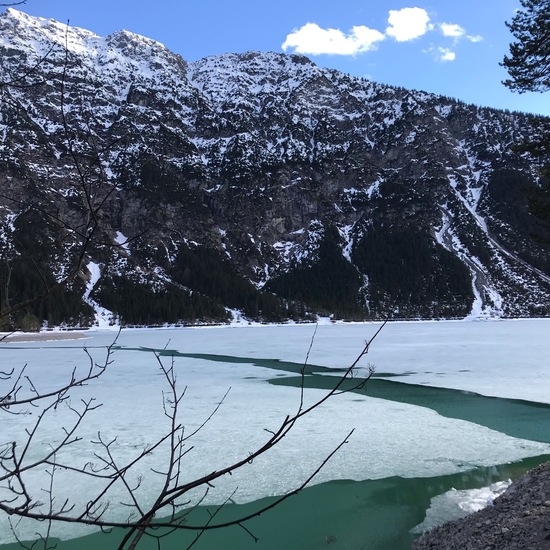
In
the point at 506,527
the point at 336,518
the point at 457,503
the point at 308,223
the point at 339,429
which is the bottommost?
the point at 339,429

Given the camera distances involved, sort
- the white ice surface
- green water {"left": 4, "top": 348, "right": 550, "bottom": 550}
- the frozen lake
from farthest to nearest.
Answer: the frozen lake, the white ice surface, green water {"left": 4, "top": 348, "right": 550, "bottom": 550}

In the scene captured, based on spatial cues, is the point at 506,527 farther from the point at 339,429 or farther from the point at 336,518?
the point at 339,429

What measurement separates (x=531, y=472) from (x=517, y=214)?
189722 mm

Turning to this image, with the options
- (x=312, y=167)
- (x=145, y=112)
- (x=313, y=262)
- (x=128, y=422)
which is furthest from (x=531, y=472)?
(x=145, y=112)

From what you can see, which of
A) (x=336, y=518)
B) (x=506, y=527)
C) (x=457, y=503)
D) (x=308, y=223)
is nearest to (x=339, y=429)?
(x=457, y=503)

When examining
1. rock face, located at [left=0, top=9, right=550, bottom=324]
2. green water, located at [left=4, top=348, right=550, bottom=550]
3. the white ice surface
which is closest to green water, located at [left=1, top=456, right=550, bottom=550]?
green water, located at [left=4, top=348, right=550, bottom=550]

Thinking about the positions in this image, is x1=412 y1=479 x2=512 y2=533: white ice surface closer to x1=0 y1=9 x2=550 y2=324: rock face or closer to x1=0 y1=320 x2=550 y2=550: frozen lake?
x1=0 y1=320 x2=550 y2=550: frozen lake

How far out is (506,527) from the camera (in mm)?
4559

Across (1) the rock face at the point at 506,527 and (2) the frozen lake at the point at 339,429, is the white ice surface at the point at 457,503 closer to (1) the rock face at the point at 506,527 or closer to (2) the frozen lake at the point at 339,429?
(2) the frozen lake at the point at 339,429

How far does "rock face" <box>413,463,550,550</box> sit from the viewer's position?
13.8 feet

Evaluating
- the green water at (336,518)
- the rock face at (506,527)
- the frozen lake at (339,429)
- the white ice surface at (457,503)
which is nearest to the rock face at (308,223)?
the frozen lake at (339,429)

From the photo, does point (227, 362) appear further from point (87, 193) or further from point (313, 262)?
point (313, 262)

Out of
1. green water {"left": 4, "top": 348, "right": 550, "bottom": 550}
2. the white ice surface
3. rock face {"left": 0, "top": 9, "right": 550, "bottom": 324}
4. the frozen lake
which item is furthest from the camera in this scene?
rock face {"left": 0, "top": 9, "right": 550, "bottom": 324}

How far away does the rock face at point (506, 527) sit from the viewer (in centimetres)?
421
